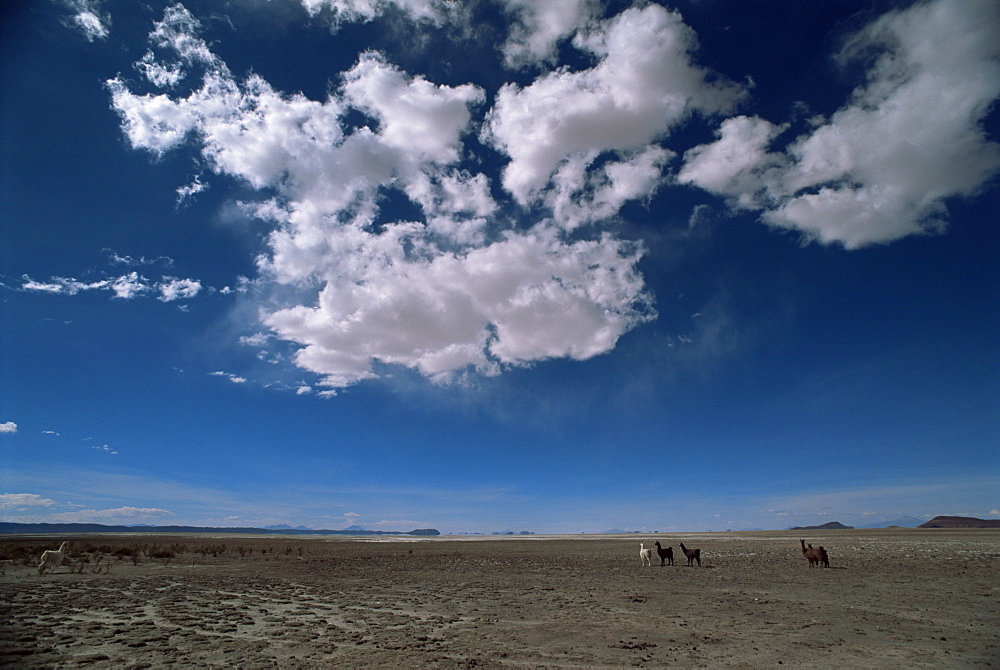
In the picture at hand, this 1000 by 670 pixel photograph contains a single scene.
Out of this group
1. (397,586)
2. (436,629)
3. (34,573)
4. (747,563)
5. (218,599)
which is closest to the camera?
(436,629)

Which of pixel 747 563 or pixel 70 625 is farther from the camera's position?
pixel 747 563

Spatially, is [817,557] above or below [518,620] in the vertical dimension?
above

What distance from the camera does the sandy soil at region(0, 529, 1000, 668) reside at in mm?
9258

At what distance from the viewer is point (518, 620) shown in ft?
41.7

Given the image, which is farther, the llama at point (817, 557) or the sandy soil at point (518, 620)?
the llama at point (817, 557)

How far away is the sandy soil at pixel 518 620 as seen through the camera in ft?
30.4

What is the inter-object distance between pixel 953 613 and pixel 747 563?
50.0 ft

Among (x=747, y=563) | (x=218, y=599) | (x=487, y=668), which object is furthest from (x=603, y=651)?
(x=747, y=563)

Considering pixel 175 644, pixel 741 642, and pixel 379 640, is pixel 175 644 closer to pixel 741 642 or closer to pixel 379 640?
pixel 379 640

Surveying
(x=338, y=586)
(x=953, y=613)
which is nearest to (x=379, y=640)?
(x=338, y=586)

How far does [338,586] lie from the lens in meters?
20.1

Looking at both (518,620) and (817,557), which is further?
(817,557)

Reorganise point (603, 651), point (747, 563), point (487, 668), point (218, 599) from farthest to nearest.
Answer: point (747, 563) → point (218, 599) → point (603, 651) → point (487, 668)

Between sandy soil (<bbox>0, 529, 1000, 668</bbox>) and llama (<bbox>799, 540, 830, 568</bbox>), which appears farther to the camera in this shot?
llama (<bbox>799, 540, 830, 568</bbox>)
